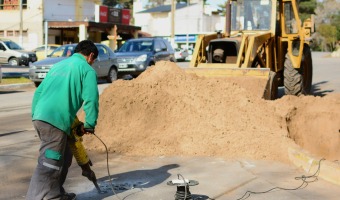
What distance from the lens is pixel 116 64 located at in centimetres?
2242

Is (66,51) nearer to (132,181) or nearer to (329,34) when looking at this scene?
(132,181)

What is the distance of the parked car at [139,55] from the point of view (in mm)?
22609

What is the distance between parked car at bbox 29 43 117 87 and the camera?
20047mm

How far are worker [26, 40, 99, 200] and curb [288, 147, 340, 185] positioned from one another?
11.0 feet

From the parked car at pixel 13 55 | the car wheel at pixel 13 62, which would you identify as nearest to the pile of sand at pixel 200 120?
the parked car at pixel 13 55

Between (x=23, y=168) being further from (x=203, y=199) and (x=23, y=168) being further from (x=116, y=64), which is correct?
(x=116, y=64)

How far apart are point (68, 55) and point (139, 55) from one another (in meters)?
3.33

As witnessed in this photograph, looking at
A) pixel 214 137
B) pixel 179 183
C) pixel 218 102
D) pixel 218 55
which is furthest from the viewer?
pixel 218 55

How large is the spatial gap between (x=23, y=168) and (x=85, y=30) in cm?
3634

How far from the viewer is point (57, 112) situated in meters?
5.31

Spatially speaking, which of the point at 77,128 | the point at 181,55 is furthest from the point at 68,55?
the point at 181,55

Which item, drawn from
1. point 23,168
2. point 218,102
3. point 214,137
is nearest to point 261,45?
point 218,102

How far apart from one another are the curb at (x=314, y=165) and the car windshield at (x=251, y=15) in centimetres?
642

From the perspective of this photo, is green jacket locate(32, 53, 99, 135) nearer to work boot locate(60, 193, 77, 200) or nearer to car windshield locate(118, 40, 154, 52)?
work boot locate(60, 193, 77, 200)
